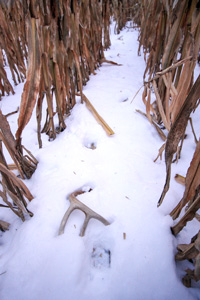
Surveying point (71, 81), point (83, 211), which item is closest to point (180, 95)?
point (83, 211)

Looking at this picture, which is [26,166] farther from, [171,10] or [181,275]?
[171,10]

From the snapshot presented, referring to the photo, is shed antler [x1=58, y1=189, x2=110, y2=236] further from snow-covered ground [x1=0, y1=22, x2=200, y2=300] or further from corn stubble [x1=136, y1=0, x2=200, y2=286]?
corn stubble [x1=136, y1=0, x2=200, y2=286]

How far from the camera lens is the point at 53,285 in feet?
1.23

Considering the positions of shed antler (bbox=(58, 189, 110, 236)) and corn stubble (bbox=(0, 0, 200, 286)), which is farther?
shed antler (bbox=(58, 189, 110, 236))

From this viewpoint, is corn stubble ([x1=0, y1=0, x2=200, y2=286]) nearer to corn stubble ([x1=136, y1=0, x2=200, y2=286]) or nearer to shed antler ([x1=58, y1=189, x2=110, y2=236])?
corn stubble ([x1=136, y1=0, x2=200, y2=286])

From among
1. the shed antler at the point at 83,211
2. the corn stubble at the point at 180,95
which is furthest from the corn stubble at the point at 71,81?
the shed antler at the point at 83,211

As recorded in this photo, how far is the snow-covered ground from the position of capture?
1.21ft

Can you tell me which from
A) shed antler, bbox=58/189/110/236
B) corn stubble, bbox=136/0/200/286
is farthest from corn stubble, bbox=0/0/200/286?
shed antler, bbox=58/189/110/236

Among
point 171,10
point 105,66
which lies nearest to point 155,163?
point 171,10

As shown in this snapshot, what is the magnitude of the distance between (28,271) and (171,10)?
0.95 m

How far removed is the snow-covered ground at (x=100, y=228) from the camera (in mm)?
369

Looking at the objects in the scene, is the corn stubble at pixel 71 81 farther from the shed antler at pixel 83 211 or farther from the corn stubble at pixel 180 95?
the shed antler at pixel 83 211

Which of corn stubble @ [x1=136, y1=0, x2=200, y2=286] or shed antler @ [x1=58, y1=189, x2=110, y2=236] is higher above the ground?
corn stubble @ [x1=136, y1=0, x2=200, y2=286]

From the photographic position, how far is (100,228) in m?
0.46
